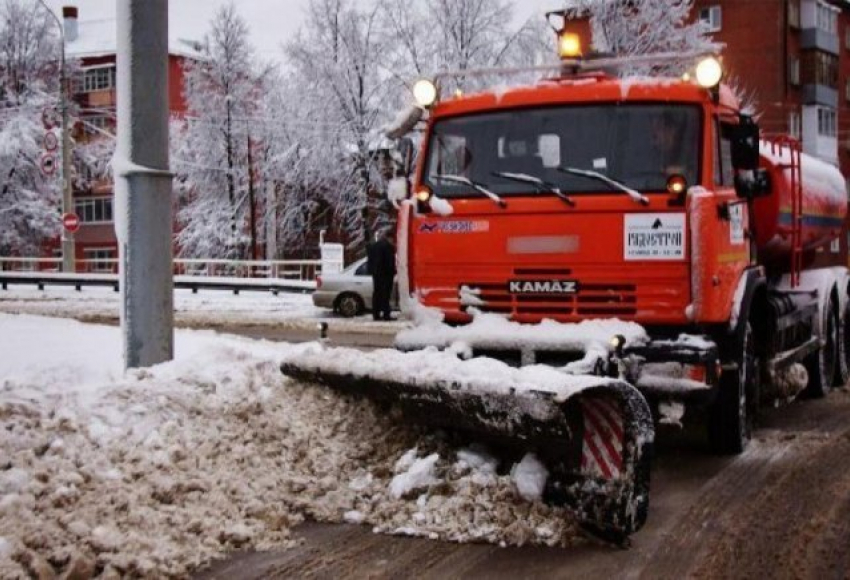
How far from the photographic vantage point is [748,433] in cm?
838

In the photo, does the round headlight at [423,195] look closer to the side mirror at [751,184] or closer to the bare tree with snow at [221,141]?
the side mirror at [751,184]

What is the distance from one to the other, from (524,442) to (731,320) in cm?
238

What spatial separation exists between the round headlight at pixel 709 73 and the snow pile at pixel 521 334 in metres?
1.85

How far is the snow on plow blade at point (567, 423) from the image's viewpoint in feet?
17.9

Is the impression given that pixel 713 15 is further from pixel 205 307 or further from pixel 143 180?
pixel 143 180

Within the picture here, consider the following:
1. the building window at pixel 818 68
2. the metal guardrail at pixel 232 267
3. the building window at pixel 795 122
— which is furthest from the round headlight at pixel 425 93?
the building window at pixel 818 68

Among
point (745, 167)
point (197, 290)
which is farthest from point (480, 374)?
point (197, 290)

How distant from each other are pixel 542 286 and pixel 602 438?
2.02 meters

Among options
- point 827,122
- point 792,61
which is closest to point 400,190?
Result: point 792,61

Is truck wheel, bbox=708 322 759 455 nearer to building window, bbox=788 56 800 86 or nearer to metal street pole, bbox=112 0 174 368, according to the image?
metal street pole, bbox=112 0 174 368

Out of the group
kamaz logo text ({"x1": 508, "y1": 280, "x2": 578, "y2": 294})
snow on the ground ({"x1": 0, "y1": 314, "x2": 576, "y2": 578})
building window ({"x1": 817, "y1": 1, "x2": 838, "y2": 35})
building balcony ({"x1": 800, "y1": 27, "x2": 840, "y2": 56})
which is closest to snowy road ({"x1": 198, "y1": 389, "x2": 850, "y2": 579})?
snow on the ground ({"x1": 0, "y1": 314, "x2": 576, "y2": 578})

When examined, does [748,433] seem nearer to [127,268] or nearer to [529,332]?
[529,332]

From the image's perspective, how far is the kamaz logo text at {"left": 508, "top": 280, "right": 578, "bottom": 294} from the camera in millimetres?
7371

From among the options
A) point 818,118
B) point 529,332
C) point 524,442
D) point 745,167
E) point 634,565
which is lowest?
point 634,565
